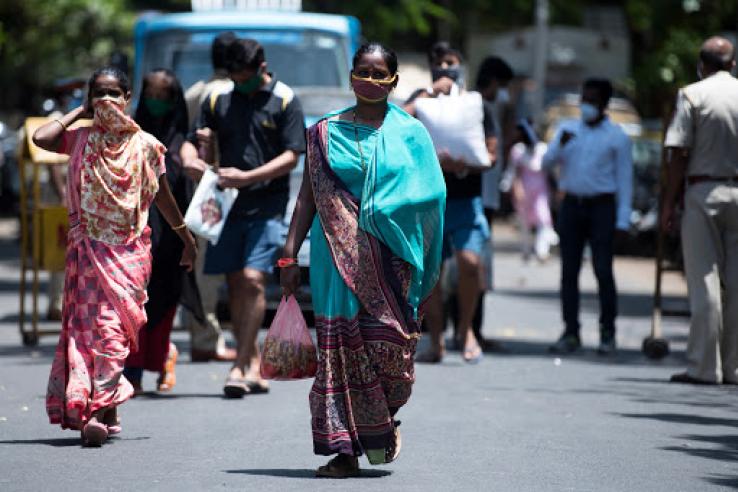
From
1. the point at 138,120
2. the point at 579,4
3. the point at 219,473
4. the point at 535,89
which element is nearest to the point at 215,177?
the point at 138,120

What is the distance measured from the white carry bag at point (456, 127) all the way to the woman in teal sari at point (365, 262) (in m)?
4.35

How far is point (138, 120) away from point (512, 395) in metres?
2.70

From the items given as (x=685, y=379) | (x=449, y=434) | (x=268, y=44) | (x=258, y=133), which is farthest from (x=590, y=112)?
(x=449, y=434)

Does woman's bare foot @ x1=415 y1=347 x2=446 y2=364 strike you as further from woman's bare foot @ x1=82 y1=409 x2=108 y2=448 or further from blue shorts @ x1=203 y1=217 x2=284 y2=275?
woman's bare foot @ x1=82 y1=409 x2=108 y2=448

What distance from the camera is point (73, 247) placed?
8.45 meters

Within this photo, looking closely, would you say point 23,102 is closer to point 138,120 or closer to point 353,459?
point 138,120

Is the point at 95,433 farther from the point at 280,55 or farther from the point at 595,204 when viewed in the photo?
the point at 280,55

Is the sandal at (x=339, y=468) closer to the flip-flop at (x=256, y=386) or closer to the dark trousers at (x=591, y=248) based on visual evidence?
the flip-flop at (x=256, y=386)

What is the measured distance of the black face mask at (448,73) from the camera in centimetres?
1228

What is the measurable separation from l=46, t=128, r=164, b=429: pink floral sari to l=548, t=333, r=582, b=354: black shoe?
539 cm

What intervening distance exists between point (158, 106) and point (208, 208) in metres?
0.66

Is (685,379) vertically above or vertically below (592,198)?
below

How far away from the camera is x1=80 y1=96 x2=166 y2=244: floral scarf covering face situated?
8406 millimetres

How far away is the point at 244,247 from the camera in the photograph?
33.8 feet
